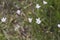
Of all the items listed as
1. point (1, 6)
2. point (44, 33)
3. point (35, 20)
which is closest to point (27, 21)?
point (35, 20)

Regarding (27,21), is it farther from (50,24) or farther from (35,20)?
(50,24)

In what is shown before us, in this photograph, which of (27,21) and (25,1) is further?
(25,1)

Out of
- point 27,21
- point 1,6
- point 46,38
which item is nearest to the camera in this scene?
point 46,38

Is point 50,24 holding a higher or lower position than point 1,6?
lower

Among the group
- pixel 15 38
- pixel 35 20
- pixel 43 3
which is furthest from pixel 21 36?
pixel 43 3

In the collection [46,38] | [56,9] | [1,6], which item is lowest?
[46,38]

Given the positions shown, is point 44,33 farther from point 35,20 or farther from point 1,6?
point 1,6

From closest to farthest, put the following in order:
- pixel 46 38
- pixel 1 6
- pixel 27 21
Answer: pixel 46 38 → pixel 27 21 → pixel 1 6
